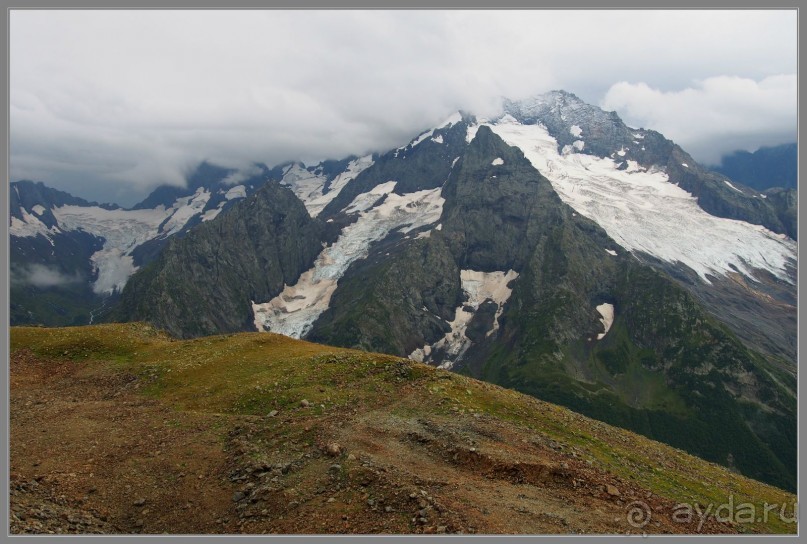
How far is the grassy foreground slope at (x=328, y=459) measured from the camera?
2950 cm

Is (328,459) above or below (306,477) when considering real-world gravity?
above

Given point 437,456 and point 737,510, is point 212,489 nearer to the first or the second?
point 437,456

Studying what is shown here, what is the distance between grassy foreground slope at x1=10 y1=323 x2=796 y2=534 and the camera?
1161 inches

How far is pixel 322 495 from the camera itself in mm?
30797

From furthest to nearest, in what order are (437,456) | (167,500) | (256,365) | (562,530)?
(256,365) → (437,456) → (167,500) → (562,530)

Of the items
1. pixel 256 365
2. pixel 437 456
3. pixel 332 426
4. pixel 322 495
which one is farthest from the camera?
pixel 256 365

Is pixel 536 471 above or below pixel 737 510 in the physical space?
above

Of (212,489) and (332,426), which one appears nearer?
(212,489)

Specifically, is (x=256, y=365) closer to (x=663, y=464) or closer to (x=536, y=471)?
(x=536, y=471)

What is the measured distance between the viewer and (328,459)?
114 feet

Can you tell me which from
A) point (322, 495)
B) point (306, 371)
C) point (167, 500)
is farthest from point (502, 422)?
point (167, 500)

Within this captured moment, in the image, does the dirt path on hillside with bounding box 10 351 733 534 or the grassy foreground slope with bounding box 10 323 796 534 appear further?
the grassy foreground slope with bounding box 10 323 796 534

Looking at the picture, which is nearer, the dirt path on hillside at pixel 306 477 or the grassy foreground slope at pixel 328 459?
the dirt path on hillside at pixel 306 477

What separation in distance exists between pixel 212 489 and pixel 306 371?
18657 mm
